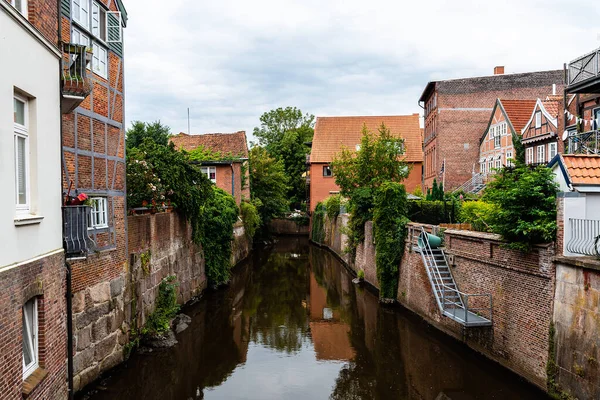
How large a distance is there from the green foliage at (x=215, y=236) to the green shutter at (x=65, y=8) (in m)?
12.5

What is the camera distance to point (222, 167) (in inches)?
1331

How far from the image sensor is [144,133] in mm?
33125

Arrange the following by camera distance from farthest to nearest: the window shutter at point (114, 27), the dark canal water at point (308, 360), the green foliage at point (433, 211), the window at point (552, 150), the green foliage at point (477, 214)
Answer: the window at point (552, 150)
the green foliage at point (433, 211)
the green foliage at point (477, 214)
the window shutter at point (114, 27)
the dark canal water at point (308, 360)

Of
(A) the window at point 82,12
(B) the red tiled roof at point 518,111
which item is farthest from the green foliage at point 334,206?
(A) the window at point 82,12

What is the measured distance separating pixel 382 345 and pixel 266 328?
424cm

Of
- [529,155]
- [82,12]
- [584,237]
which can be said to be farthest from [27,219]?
[529,155]

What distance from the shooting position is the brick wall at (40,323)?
5.99m

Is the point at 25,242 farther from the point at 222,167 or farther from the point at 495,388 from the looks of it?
the point at 222,167

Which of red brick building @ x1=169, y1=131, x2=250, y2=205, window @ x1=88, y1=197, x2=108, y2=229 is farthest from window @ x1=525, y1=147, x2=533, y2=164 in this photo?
window @ x1=88, y1=197, x2=108, y2=229

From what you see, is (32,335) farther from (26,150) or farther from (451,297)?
(451,297)

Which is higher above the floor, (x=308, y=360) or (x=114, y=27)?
(x=114, y=27)

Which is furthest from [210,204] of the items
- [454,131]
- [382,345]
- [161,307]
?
[454,131]

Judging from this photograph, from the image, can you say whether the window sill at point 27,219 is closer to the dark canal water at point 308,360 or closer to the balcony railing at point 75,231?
the balcony railing at point 75,231

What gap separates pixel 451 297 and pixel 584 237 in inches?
203
